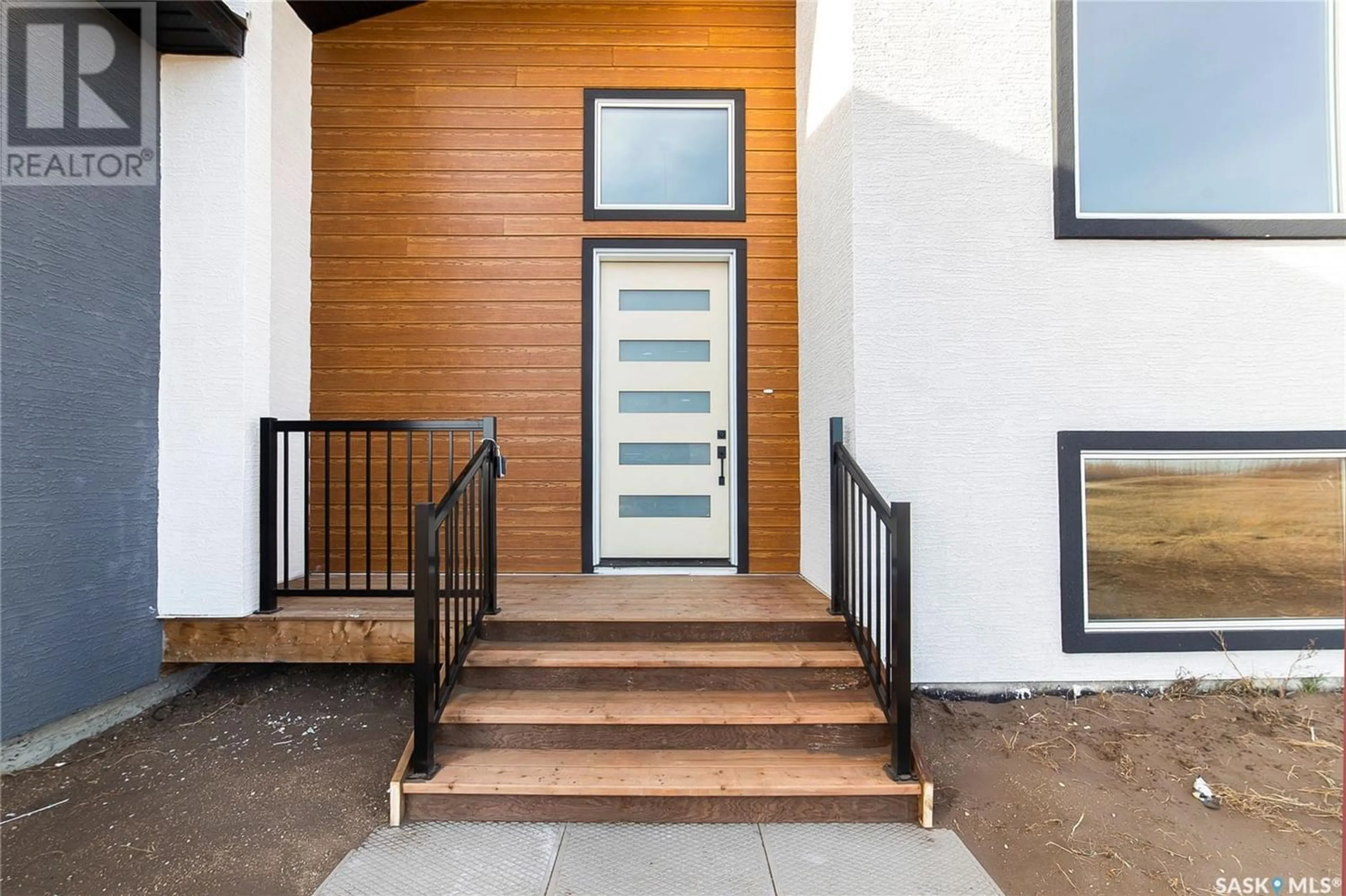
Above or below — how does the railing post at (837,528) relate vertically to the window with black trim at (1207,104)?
below

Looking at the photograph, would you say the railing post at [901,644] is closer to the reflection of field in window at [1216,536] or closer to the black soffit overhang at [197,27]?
the reflection of field in window at [1216,536]

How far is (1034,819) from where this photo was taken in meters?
2.08

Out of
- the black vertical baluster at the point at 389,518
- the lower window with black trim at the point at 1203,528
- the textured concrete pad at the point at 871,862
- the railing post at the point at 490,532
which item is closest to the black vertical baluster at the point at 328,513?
the black vertical baluster at the point at 389,518

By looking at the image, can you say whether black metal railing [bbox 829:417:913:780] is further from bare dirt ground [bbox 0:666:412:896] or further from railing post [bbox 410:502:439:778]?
bare dirt ground [bbox 0:666:412:896]

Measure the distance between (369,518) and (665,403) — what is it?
5.83ft

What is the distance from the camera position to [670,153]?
3.77 m

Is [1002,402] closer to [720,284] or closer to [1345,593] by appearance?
[1345,593]

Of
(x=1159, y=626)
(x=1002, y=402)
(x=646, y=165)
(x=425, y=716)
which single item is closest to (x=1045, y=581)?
(x=1159, y=626)

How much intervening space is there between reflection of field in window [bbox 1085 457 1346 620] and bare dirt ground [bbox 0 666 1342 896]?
43cm

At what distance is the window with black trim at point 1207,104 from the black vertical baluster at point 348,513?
12.1 ft

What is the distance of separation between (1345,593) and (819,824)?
1.65 metres

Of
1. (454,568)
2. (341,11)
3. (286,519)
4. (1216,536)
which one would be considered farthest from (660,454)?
(341,11)

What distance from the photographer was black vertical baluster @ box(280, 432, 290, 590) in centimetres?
287

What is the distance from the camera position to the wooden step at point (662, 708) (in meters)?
2.26
